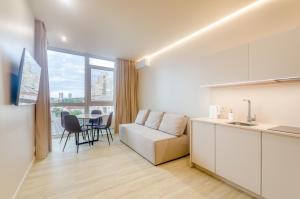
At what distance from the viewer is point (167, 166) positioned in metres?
2.65

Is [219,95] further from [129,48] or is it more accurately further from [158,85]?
[129,48]

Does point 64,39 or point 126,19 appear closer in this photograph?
point 126,19

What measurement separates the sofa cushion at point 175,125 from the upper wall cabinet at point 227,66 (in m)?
0.96

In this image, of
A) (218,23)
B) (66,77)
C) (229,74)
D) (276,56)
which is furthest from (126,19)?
(66,77)

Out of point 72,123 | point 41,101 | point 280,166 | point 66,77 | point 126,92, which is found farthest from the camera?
point 126,92

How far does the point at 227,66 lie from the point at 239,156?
131 cm

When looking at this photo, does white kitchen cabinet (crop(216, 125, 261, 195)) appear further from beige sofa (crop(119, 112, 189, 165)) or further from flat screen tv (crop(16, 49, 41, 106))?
flat screen tv (crop(16, 49, 41, 106))

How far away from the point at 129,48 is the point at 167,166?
10.4 feet

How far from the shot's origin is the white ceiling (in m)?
2.24

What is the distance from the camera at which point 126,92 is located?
5.15 metres

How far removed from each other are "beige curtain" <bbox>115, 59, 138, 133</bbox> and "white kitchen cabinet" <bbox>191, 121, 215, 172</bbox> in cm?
301

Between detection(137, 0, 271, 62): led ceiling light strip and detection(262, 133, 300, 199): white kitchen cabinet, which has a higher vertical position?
detection(137, 0, 271, 62): led ceiling light strip

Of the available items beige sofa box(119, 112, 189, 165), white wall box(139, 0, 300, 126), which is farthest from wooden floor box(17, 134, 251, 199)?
white wall box(139, 0, 300, 126)

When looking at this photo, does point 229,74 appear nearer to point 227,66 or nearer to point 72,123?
point 227,66
